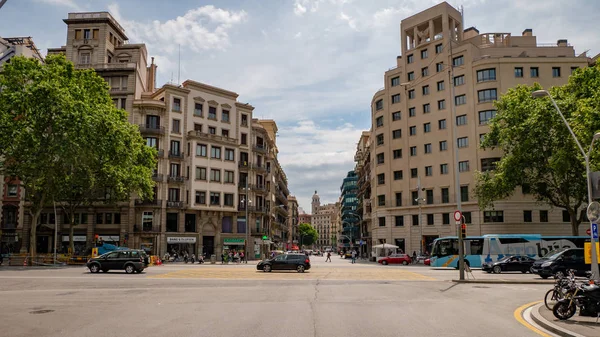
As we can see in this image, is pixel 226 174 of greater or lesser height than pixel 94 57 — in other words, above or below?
below

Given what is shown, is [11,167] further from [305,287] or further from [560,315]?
[560,315]

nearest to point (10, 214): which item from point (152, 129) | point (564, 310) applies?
point (152, 129)

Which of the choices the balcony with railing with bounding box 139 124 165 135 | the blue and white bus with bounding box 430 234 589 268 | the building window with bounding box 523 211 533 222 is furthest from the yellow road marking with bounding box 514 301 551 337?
the balcony with railing with bounding box 139 124 165 135

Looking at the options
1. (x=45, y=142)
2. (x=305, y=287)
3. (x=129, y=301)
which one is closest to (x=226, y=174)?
(x=45, y=142)

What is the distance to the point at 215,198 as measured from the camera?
62906mm

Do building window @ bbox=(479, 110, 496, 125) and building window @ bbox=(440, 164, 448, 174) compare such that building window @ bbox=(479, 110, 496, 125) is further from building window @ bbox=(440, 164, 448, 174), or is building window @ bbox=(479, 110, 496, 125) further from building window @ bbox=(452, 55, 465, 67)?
building window @ bbox=(452, 55, 465, 67)

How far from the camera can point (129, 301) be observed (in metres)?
16.1

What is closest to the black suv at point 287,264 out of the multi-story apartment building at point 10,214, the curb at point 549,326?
the curb at point 549,326

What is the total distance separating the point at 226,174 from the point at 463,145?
1233 inches

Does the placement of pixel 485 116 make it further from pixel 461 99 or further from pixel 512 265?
pixel 512 265

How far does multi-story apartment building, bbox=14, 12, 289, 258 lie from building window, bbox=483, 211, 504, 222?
2972 cm

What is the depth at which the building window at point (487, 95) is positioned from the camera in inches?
2178

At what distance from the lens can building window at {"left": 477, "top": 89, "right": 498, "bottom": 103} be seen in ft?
181

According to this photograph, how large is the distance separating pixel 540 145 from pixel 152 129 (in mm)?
44216
